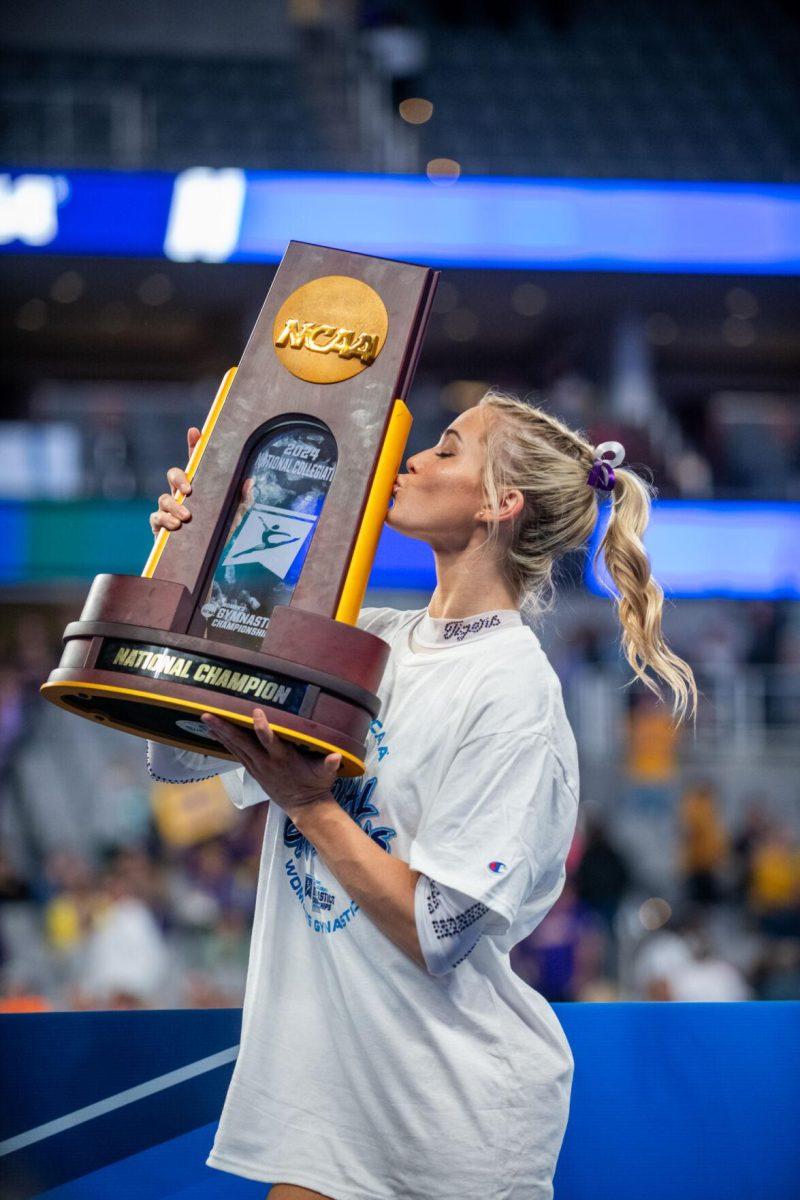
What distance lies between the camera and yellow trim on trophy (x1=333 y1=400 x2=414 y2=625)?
4.71ft

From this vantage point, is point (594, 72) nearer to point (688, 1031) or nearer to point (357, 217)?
point (357, 217)

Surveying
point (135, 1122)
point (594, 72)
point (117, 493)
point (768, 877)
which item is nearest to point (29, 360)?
point (117, 493)

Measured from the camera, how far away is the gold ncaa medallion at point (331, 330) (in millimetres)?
1522

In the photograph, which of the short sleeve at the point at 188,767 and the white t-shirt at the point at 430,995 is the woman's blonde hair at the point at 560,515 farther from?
the short sleeve at the point at 188,767

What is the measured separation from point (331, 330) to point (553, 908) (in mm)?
4217

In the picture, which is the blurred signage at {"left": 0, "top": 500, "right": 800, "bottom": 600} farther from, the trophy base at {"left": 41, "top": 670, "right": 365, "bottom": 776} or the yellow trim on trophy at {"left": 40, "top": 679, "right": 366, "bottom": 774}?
the yellow trim on trophy at {"left": 40, "top": 679, "right": 366, "bottom": 774}

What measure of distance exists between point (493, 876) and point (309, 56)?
11.8 m

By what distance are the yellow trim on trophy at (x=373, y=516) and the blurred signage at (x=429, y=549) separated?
284 inches

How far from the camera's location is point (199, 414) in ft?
30.7

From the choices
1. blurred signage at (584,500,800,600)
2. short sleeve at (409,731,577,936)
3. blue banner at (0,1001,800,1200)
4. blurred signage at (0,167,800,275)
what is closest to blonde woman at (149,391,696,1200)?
short sleeve at (409,731,577,936)

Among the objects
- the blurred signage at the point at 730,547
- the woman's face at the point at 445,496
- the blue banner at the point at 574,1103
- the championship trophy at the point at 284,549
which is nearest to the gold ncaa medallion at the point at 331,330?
the championship trophy at the point at 284,549

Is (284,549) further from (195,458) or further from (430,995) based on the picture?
(430,995)

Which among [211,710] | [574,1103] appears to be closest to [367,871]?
[211,710]

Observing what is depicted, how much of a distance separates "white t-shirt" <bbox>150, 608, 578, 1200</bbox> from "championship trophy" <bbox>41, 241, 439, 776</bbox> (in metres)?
0.11
